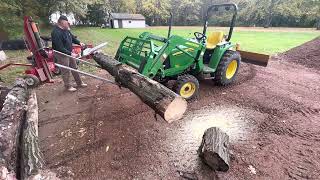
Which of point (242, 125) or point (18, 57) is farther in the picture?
point (18, 57)

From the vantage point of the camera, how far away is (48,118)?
5320 mm

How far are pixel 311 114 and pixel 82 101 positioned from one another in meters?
5.25

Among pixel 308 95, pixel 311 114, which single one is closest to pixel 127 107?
pixel 311 114

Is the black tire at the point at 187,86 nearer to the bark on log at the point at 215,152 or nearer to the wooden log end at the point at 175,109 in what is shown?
the wooden log end at the point at 175,109

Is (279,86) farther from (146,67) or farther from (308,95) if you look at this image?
(146,67)

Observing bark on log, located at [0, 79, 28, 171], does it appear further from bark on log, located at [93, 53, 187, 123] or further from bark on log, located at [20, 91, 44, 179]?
bark on log, located at [93, 53, 187, 123]

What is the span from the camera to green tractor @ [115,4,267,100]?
17.7ft

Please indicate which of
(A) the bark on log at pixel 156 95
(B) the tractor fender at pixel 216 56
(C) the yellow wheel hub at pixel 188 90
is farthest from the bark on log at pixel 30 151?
(B) the tractor fender at pixel 216 56

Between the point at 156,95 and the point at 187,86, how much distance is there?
1.92 m

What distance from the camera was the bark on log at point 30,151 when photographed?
3146 millimetres

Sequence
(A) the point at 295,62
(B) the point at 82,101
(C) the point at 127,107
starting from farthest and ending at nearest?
(A) the point at 295,62
(B) the point at 82,101
(C) the point at 127,107

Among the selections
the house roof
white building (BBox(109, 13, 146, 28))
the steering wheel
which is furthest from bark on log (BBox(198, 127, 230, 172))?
the house roof

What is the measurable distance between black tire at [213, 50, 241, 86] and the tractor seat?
1.24 feet

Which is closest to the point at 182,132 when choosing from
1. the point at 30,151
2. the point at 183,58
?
the point at 183,58
